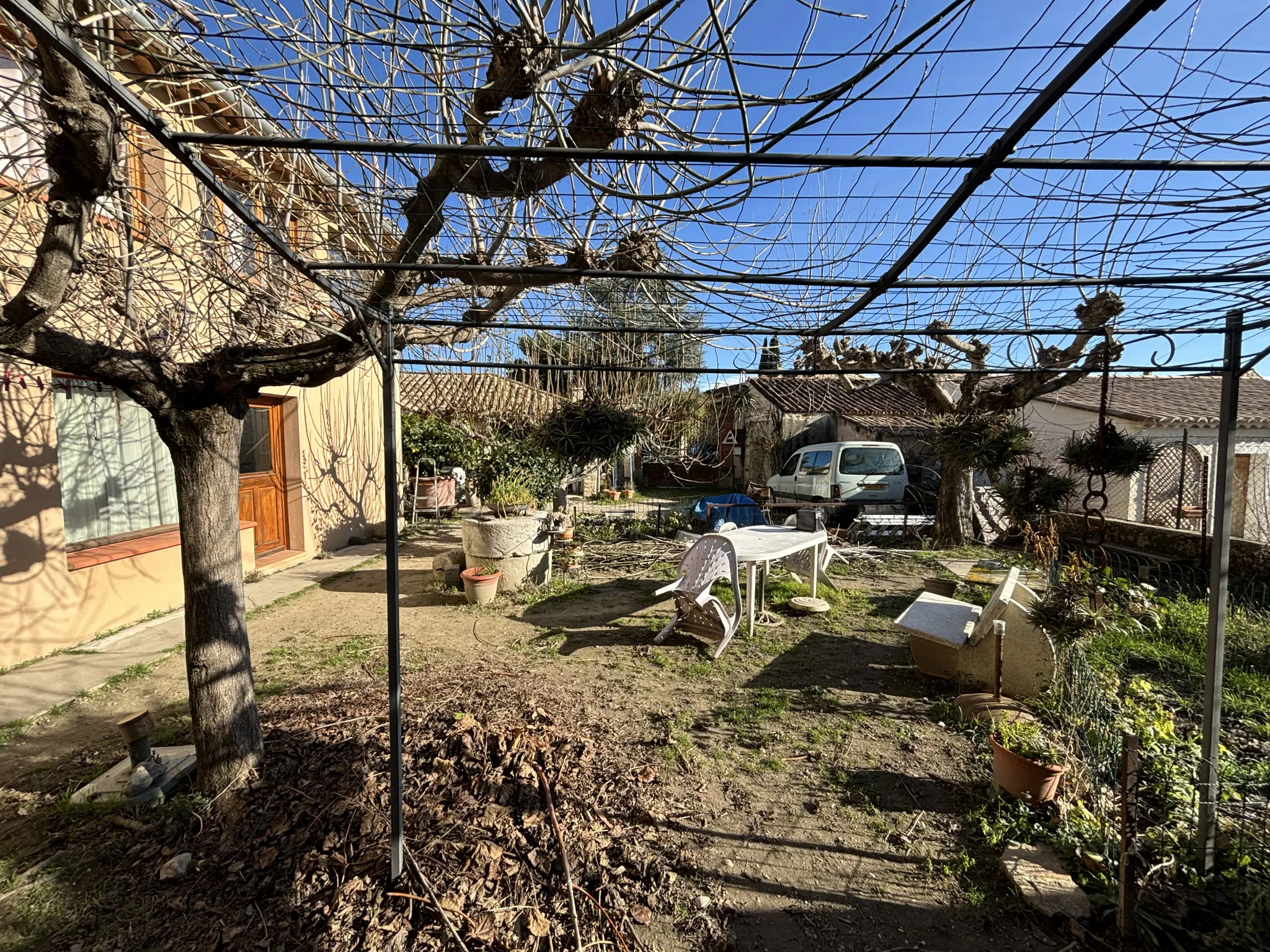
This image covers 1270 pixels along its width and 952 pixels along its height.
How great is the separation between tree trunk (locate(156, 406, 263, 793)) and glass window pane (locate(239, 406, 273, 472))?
5150 mm

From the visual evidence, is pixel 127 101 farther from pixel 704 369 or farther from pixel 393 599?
pixel 704 369

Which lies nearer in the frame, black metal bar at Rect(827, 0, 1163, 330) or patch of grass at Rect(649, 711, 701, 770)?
black metal bar at Rect(827, 0, 1163, 330)

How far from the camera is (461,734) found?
2885 millimetres

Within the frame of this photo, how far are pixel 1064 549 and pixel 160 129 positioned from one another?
9661 mm

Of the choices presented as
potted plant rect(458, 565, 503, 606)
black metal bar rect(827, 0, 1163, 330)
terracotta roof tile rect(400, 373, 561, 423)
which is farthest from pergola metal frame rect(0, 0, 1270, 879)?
terracotta roof tile rect(400, 373, 561, 423)

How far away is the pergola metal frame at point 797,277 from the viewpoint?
3.48 feet

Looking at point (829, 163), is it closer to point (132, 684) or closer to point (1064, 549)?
point (132, 684)

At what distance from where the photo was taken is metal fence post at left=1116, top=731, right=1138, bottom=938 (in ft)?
6.02

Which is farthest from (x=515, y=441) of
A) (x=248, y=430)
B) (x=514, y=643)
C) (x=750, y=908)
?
(x=750, y=908)

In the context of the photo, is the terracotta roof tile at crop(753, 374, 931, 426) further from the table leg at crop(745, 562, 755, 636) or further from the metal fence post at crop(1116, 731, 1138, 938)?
the metal fence post at crop(1116, 731, 1138, 938)

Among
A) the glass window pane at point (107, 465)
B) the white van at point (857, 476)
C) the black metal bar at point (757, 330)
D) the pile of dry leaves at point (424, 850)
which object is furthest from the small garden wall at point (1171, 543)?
the glass window pane at point (107, 465)

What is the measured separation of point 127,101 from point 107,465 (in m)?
6.01

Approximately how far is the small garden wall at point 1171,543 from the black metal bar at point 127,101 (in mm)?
6174

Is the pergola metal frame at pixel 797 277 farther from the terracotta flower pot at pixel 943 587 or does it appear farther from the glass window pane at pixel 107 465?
the glass window pane at pixel 107 465
